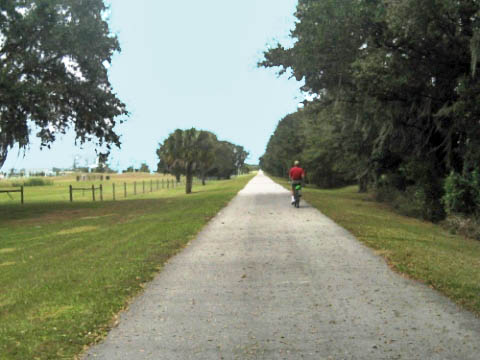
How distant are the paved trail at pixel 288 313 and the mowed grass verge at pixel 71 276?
37 cm

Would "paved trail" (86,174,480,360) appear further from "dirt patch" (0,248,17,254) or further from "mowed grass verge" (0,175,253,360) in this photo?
"dirt patch" (0,248,17,254)

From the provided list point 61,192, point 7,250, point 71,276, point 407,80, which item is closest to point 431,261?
point 71,276

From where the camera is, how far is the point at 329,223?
13.7 metres

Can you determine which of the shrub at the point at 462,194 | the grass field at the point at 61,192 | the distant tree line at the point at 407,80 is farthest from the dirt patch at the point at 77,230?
the grass field at the point at 61,192

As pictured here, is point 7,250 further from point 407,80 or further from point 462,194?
point 462,194

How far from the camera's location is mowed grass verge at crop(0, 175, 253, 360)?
16.3 ft

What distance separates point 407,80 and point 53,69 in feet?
50.7

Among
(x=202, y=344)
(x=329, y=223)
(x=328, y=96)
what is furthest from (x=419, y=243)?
(x=328, y=96)

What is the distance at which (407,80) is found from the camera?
58.0 ft

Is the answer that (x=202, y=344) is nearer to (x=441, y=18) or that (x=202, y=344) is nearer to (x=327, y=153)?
(x=441, y=18)

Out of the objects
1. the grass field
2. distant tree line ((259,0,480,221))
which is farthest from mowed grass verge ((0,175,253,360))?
the grass field

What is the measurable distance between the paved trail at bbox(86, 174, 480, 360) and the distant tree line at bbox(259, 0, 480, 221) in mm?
9447

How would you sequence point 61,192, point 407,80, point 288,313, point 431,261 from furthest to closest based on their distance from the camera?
point 61,192
point 407,80
point 431,261
point 288,313

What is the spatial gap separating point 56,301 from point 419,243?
319 inches
